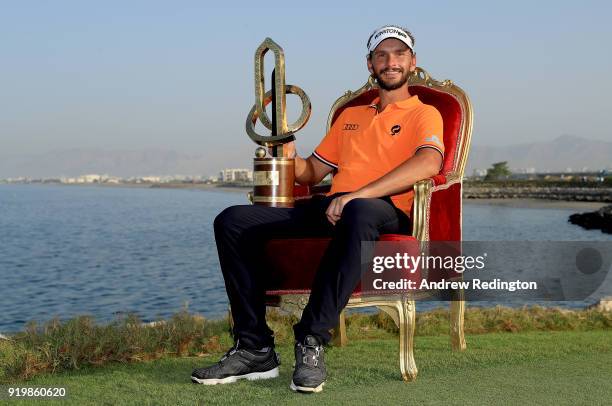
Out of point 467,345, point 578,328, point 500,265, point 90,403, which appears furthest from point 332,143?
point 500,265

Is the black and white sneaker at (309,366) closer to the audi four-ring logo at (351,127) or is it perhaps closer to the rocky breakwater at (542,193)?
the audi four-ring logo at (351,127)

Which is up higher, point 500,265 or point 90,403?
point 90,403

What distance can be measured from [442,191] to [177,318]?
205 cm

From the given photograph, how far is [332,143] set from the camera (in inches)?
179

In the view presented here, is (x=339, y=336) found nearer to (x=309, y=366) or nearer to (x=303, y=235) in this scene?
(x=303, y=235)

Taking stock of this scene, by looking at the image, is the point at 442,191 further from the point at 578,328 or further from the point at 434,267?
the point at 578,328

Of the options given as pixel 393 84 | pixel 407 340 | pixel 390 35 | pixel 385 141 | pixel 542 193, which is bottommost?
pixel 542 193

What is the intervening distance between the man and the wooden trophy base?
0.51 ft

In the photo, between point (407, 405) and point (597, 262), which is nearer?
point (407, 405)

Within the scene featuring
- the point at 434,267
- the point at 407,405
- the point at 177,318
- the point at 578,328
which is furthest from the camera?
the point at 578,328

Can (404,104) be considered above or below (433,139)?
above

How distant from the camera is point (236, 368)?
381cm

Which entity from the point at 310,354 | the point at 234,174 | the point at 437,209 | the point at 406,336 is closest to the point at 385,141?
the point at 437,209

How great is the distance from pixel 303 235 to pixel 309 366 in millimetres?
770
